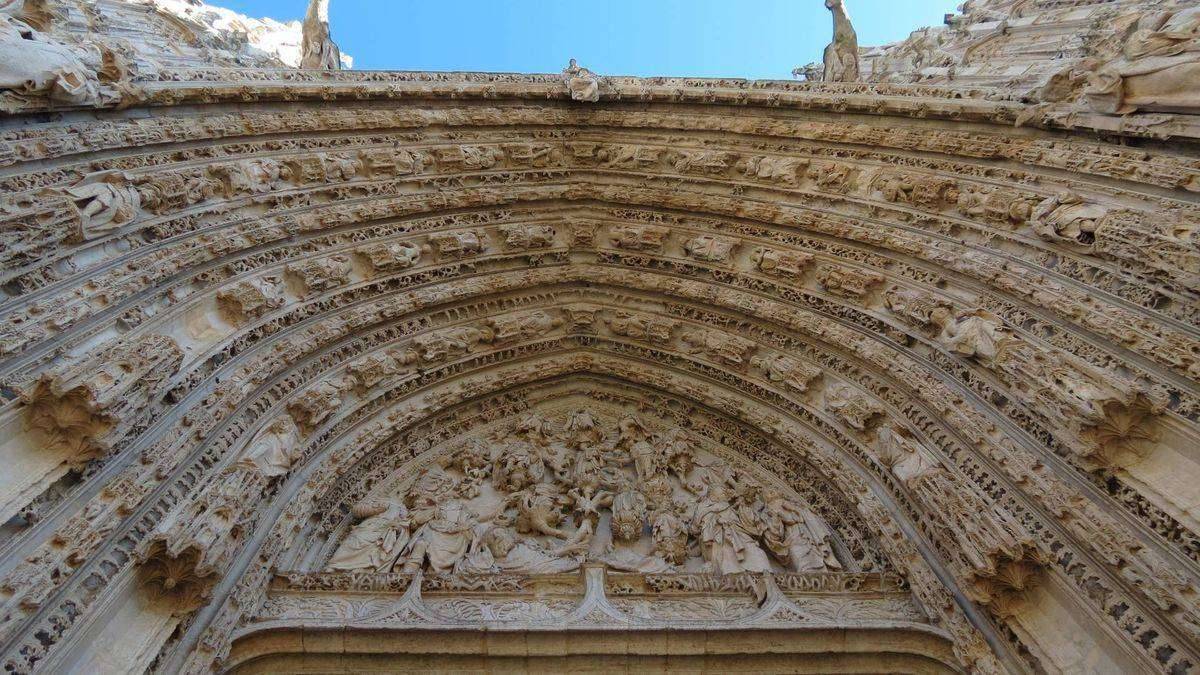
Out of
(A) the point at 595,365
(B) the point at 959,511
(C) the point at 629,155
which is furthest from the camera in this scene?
(C) the point at 629,155

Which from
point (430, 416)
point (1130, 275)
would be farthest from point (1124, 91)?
point (430, 416)

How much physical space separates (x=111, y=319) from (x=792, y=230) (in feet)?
19.7

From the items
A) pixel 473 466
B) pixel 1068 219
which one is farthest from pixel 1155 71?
pixel 473 466

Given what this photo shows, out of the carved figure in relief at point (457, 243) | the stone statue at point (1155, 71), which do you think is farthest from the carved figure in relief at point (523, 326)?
the stone statue at point (1155, 71)

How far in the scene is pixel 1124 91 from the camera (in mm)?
5559

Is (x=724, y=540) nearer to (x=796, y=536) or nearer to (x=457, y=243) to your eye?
→ (x=796, y=536)

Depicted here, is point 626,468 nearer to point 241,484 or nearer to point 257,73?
point 241,484

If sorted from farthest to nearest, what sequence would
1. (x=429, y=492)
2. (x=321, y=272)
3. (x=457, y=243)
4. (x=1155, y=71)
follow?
1. (x=457, y=243)
2. (x=321, y=272)
3. (x=429, y=492)
4. (x=1155, y=71)

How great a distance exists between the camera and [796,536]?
5.94 metres

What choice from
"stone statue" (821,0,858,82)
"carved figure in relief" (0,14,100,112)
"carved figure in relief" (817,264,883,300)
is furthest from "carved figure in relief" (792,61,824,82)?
"carved figure in relief" (0,14,100,112)

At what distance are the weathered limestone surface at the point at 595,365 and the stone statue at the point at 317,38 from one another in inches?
1.9

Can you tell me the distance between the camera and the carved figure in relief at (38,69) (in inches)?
198

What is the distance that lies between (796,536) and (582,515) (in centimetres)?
177

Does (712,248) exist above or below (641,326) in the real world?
above
